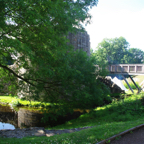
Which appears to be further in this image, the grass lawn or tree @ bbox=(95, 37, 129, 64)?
tree @ bbox=(95, 37, 129, 64)

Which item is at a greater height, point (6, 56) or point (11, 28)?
point (11, 28)

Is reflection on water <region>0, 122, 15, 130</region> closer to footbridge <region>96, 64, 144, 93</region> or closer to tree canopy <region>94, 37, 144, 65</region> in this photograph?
footbridge <region>96, 64, 144, 93</region>

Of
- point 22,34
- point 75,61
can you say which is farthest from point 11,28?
point 75,61

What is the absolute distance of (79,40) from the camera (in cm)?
2094

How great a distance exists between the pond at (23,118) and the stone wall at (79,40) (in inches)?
340

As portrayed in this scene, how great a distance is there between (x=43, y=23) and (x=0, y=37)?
2.09m

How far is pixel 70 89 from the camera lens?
1029 cm

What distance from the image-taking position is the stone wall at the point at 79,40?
2045 centimetres

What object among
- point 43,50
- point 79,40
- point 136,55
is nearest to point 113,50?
point 136,55

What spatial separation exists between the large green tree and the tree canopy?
49.2 m

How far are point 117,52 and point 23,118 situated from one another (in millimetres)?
52903

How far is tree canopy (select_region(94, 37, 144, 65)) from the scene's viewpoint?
196 ft

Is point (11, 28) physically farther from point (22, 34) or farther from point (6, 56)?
point (6, 56)

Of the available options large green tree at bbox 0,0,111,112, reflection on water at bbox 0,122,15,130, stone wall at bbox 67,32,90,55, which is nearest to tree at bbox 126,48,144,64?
→ stone wall at bbox 67,32,90,55
